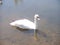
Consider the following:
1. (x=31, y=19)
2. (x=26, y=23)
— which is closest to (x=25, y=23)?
(x=26, y=23)

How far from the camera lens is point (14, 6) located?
2.16 meters

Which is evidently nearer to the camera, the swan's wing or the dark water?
the dark water

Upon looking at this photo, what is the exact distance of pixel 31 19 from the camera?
1.83m

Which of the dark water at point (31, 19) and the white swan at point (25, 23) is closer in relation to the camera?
the dark water at point (31, 19)

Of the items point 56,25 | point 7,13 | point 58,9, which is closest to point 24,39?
point 56,25

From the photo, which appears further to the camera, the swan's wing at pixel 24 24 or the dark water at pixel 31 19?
the swan's wing at pixel 24 24

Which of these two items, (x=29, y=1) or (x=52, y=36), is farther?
(x=29, y=1)

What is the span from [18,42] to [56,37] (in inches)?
13.5

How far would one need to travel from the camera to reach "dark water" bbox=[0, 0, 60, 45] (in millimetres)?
1484

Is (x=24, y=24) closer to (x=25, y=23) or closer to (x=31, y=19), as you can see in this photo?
(x=25, y=23)

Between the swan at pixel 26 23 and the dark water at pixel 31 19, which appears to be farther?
the swan at pixel 26 23

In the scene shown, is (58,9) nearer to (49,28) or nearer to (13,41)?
(49,28)

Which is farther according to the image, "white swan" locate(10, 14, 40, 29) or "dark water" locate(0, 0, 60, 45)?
"white swan" locate(10, 14, 40, 29)

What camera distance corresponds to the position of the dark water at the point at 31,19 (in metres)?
1.48
